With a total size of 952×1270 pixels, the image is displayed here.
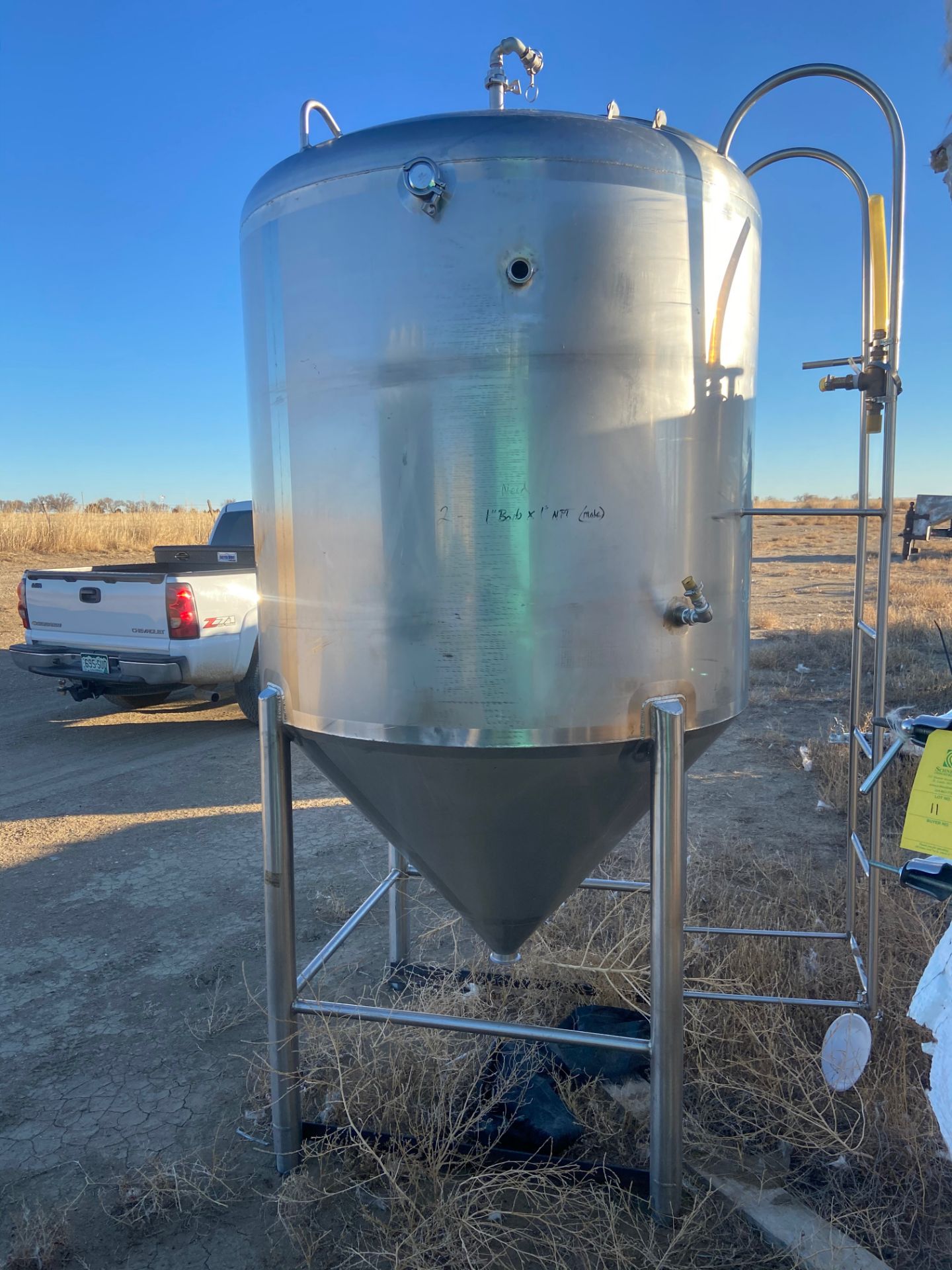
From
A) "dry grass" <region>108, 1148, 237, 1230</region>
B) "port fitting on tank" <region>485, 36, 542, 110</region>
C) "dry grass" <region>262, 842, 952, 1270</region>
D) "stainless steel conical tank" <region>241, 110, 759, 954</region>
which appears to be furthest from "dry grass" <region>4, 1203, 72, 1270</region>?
"port fitting on tank" <region>485, 36, 542, 110</region>

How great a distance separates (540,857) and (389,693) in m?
0.63

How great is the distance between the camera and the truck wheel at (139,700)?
8.20 meters

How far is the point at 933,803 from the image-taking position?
1.69 m

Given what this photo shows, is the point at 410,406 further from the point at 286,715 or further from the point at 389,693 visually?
the point at 286,715

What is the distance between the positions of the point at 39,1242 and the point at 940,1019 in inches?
84.9

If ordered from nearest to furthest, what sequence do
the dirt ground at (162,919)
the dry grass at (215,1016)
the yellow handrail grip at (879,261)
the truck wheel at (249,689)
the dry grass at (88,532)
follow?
the dirt ground at (162,919), the yellow handrail grip at (879,261), the dry grass at (215,1016), the truck wheel at (249,689), the dry grass at (88,532)

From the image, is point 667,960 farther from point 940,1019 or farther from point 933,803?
point 933,803

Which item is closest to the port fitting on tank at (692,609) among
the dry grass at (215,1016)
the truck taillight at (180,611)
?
the dry grass at (215,1016)

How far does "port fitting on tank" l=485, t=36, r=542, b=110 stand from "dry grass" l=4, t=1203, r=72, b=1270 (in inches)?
116

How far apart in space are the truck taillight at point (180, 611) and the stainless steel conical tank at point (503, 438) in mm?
4545

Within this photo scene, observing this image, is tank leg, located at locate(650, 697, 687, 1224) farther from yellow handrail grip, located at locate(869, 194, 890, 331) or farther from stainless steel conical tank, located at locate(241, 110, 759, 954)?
yellow handrail grip, located at locate(869, 194, 890, 331)

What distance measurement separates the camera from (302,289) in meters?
2.10

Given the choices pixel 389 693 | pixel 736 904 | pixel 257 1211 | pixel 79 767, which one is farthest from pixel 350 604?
pixel 79 767

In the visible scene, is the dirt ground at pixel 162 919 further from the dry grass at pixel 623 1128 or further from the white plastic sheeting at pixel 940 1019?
the white plastic sheeting at pixel 940 1019
